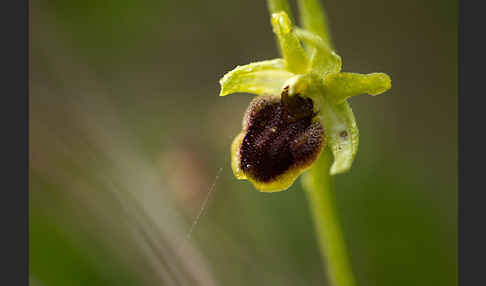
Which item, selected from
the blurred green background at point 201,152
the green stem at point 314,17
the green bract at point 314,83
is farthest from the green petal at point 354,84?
the blurred green background at point 201,152

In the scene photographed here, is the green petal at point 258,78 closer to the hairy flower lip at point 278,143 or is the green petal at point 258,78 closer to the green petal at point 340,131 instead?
the hairy flower lip at point 278,143

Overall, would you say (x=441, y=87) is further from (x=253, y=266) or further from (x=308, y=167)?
(x=308, y=167)

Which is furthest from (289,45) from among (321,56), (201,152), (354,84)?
(201,152)

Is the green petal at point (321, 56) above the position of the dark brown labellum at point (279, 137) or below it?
above

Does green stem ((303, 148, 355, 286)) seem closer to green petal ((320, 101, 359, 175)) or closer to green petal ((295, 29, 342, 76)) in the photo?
green petal ((320, 101, 359, 175))

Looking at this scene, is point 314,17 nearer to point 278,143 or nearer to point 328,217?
point 278,143

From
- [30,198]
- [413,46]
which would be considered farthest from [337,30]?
[30,198]

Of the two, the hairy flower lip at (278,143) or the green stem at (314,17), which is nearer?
the hairy flower lip at (278,143)
